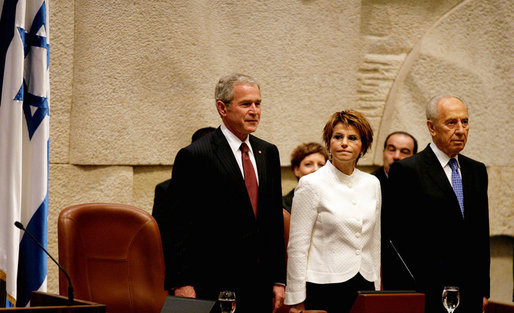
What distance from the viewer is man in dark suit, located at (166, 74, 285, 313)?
2.92 meters

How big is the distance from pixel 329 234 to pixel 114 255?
0.97 m

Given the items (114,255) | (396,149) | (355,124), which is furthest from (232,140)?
(396,149)

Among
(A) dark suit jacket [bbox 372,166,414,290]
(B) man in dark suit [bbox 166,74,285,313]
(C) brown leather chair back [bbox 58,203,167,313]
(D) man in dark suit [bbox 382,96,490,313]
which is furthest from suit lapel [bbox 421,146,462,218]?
(C) brown leather chair back [bbox 58,203,167,313]

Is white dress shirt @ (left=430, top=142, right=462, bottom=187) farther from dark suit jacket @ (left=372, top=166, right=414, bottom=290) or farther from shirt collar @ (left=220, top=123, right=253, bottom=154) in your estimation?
shirt collar @ (left=220, top=123, right=253, bottom=154)

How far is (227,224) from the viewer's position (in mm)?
2930

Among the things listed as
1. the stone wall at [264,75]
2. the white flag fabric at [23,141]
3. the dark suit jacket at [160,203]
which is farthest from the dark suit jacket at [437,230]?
the stone wall at [264,75]

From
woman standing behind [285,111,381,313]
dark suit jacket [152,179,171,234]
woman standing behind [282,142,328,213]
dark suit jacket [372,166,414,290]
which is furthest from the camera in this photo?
woman standing behind [282,142,328,213]

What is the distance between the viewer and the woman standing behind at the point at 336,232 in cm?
286

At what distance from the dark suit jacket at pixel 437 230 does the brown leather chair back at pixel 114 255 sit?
1.07 m

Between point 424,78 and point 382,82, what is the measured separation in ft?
1.01

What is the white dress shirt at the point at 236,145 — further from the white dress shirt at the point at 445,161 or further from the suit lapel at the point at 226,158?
the white dress shirt at the point at 445,161

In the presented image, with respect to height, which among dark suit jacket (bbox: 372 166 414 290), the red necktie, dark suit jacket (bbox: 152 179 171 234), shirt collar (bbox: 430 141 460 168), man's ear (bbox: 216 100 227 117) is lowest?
dark suit jacket (bbox: 372 166 414 290)

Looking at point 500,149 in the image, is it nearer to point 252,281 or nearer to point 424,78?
point 424,78

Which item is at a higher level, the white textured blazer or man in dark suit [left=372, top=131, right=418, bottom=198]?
man in dark suit [left=372, top=131, right=418, bottom=198]
